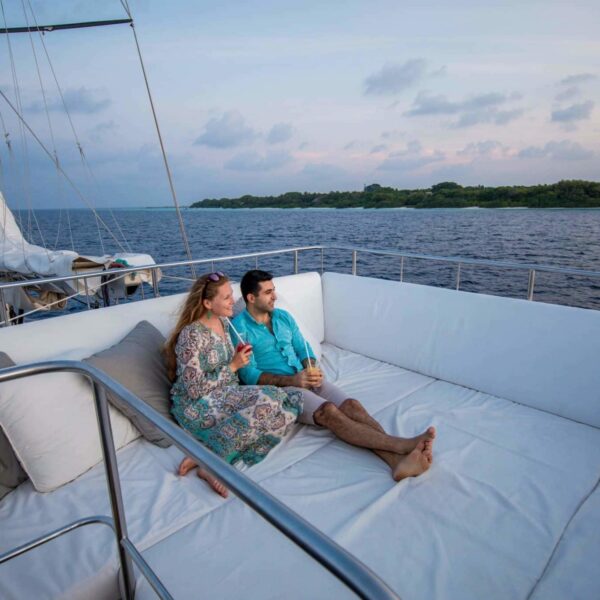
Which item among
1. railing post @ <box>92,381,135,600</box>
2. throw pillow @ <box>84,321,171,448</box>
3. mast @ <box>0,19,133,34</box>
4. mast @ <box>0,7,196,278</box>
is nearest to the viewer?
railing post @ <box>92,381,135,600</box>

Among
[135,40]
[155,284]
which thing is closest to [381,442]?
[155,284]

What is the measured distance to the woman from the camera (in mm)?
1674

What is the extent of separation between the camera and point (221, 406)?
1.75m

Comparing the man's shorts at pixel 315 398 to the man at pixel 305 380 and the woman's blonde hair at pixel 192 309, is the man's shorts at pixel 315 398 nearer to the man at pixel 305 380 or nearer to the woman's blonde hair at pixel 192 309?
the man at pixel 305 380

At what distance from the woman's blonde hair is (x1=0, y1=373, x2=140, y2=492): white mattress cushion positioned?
1.15 ft

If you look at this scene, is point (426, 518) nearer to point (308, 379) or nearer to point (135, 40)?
point (308, 379)

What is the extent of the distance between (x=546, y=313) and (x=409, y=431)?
3.04ft

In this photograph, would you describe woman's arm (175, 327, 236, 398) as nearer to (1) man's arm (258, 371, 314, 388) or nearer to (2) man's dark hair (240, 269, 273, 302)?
(1) man's arm (258, 371, 314, 388)

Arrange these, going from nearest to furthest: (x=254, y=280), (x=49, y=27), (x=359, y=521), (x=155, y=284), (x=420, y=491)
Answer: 1. (x=359, y=521)
2. (x=420, y=491)
3. (x=254, y=280)
4. (x=155, y=284)
5. (x=49, y=27)

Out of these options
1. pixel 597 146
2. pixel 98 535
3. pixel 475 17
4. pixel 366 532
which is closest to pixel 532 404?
pixel 366 532

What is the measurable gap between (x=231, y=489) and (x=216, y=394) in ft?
4.28

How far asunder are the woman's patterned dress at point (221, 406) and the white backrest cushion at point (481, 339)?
3.50 feet

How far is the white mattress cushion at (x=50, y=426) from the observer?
147cm

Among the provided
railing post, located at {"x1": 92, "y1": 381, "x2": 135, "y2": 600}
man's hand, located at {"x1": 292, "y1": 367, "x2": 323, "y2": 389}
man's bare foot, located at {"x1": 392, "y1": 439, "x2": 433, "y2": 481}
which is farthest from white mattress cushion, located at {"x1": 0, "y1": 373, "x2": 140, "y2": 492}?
man's bare foot, located at {"x1": 392, "y1": 439, "x2": 433, "y2": 481}
